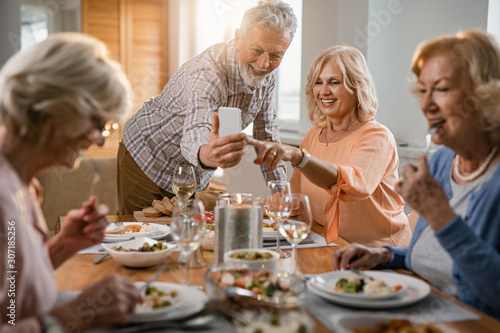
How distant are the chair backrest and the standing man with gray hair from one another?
2.14ft

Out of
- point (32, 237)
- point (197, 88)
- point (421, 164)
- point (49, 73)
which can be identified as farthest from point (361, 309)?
point (197, 88)

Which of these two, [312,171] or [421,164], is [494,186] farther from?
[312,171]

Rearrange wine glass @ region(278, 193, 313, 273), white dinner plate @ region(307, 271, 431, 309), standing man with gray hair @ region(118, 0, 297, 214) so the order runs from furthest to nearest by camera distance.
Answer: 1. standing man with gray hair @ region(118, 0, 297, 214)
2. wine glass @ region(278, 193, 313, 273)
3. white dinner plate @ region(307, 271, 431, 309)

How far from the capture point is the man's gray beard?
2443mm

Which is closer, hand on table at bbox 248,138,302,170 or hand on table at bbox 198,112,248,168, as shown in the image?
hand on table at bbox 198,112,248,168

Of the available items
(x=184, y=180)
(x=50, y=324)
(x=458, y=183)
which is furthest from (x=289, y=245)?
(x=50, y=324)

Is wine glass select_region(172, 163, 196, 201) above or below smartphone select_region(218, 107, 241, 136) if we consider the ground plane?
below

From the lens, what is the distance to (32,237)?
0.98 m

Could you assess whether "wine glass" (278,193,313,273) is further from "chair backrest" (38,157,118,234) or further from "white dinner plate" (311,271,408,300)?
"chair backrest" (38,157,118,234)

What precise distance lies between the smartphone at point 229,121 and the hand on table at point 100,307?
3.03 feet

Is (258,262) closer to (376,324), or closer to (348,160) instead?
(376,324)

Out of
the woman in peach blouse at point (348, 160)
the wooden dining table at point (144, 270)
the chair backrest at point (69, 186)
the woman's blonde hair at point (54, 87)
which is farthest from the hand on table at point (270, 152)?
the chair backrest at point (69, 186)

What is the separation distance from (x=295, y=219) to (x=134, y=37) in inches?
208

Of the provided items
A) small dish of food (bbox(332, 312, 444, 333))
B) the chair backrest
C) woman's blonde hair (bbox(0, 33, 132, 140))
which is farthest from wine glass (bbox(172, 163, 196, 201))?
the chair backrest
